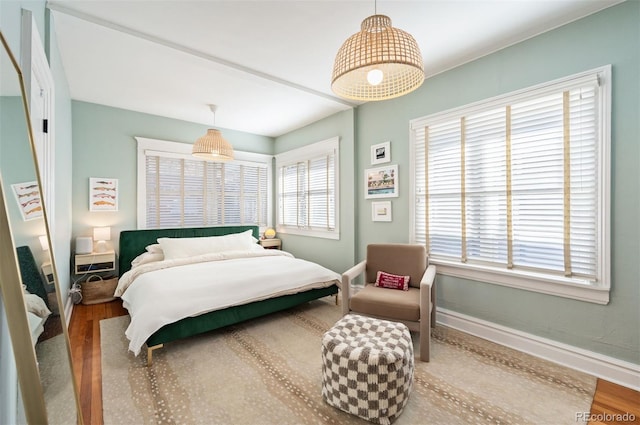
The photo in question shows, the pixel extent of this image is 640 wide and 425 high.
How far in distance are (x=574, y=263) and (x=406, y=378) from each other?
1687 millimetres

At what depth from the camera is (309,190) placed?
487cm

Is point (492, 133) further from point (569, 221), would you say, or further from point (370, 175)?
point (370, 175)

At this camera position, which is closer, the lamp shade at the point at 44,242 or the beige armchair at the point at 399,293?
the lamp shade at the point at 44,242

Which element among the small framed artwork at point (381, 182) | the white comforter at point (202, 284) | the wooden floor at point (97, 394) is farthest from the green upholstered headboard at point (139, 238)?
the small framed artwork at point (381, 182)

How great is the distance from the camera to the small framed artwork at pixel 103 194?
12.9 ft

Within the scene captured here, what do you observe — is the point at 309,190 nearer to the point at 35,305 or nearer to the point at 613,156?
the point at 613,156

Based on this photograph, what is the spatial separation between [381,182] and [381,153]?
37 centimetres

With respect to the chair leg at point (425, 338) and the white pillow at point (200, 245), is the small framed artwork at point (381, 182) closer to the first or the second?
the chair leg at point (425, 338)

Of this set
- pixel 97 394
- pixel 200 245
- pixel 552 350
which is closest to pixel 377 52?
pixel 552 350

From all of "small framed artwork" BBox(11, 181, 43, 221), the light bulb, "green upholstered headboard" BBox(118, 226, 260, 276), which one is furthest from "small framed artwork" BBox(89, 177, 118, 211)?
the light bulb

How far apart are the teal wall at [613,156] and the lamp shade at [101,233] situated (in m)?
4.37

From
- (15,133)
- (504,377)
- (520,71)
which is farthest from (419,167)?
(15,133)

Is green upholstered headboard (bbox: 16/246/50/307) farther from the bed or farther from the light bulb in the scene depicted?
the light bulb

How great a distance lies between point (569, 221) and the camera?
2248 mm
